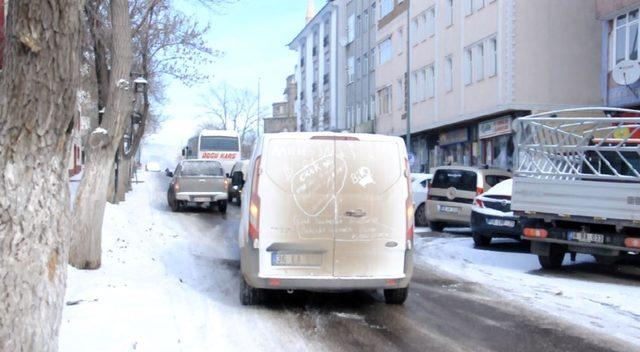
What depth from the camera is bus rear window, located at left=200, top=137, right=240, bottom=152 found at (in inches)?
1395

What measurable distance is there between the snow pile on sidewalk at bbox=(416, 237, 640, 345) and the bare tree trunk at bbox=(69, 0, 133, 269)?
216 inches

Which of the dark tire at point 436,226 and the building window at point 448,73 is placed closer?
the dark tire at point 436,226

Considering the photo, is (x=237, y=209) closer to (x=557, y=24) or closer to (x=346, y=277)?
(x=557, y=24)

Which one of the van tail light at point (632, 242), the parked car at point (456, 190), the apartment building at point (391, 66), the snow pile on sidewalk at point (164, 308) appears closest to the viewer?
the snow pile on sidewalk at point (164, 308)

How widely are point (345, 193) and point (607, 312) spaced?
3.36 m

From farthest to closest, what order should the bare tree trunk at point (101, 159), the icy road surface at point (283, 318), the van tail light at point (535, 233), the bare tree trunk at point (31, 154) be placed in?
the van tail light at point (535, 233)
the bare tree trunk at point (101, 159)
the icy road surface at point (283, 318)
the bare tree trunk at point (31, 154)

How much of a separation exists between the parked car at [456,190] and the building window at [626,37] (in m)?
7.22

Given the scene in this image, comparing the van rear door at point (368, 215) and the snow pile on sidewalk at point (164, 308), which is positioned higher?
the van rear door at point (368, 215)

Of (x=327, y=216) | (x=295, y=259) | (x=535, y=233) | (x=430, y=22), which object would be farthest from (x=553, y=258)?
(x=430, y=22)

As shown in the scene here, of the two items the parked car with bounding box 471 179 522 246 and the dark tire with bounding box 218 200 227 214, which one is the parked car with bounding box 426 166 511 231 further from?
the dark tire with bounding box 218 200 227 214

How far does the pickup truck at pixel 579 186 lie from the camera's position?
33.9 ft

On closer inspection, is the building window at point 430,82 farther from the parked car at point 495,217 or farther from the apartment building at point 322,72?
the parked car at point 495,217

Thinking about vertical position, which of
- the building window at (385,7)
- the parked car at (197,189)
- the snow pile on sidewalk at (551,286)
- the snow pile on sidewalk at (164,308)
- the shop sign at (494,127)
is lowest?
the snow pile on sidewalk at (551,286)

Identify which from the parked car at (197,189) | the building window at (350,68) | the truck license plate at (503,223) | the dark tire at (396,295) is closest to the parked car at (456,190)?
the truck license plate at (503,223)
